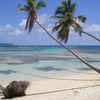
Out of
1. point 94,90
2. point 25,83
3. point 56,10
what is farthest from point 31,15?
point 94,90

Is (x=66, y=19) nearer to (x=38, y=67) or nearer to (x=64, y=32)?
(x=64, y=32)

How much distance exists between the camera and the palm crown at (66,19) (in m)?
16.4

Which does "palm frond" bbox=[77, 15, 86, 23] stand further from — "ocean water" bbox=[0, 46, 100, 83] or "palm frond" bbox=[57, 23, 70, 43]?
"ocean water" bbox=[0, 46, 100, 83]

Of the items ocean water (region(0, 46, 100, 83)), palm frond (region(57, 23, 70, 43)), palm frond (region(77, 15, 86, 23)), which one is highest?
palm frond (region(77, 15, 86, 23))

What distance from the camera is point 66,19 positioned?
1655 cm

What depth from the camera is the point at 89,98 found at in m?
8.65

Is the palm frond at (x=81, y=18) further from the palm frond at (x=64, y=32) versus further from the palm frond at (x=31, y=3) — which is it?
the palm frond at (x=31, y=3)

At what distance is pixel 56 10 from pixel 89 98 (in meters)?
9.44

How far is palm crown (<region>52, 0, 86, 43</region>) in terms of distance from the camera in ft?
53.9

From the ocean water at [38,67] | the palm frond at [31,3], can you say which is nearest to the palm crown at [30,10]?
the palm frond at [31,3]

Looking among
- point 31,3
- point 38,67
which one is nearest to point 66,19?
point 31,3

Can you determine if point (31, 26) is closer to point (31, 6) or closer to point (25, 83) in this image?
point (31, 6)

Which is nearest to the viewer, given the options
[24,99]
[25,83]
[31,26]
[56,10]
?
[24,99]

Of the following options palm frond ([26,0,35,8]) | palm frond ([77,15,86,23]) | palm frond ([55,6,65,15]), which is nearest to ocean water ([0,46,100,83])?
palm frond ([77,15,86,23])
